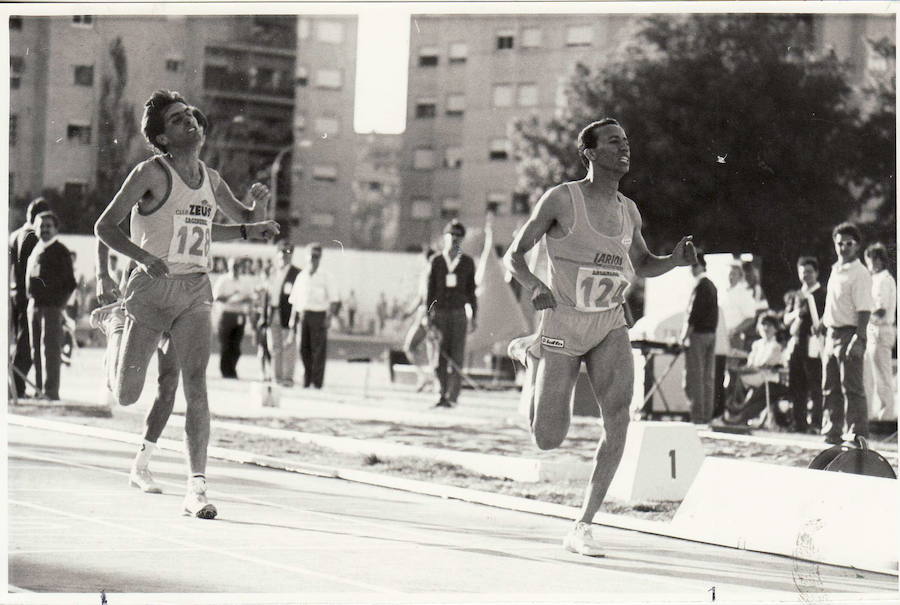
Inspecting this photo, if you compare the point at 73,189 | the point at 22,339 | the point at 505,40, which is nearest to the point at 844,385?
the point at 22,339

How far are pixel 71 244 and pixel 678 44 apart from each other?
549 inches

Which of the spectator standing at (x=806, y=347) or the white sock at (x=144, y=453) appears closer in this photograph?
the white sock at (x=144, y=453)

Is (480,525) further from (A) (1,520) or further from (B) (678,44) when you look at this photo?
(B) (678,44)

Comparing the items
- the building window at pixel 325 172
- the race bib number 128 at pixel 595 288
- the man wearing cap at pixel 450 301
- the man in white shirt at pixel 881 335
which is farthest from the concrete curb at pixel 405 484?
the building window at pixel 325 172

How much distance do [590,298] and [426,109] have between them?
6564cm

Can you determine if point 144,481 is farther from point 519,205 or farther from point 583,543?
point 519,205

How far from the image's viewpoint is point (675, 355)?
17.3m

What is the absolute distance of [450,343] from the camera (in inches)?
714

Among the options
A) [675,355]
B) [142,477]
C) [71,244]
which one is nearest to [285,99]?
[71,244]

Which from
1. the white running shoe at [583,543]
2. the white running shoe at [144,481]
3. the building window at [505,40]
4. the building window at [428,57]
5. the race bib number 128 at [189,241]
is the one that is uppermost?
the building window at [428,57]

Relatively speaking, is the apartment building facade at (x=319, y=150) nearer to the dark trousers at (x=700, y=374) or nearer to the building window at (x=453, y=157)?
the building window at (x=453, y=157)

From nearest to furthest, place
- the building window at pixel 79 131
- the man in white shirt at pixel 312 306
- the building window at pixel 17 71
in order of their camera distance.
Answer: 1. the building window at pixel 17 71
2. the building window at pixel 79 131
3. the man in white shirt at pixel 312 306

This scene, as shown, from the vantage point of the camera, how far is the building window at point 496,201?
7039 centimetres

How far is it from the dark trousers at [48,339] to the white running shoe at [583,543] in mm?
9460
